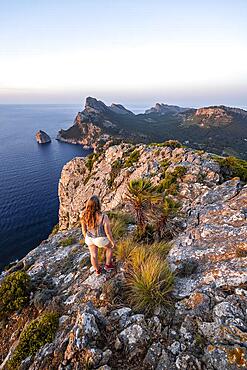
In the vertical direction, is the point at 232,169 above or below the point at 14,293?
above

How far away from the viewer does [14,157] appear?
4555 inches

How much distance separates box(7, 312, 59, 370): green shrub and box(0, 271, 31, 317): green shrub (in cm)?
176

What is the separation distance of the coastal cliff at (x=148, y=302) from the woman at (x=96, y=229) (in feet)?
1.71

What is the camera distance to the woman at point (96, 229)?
6.95 meters

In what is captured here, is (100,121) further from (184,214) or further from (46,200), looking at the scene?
(184,214)

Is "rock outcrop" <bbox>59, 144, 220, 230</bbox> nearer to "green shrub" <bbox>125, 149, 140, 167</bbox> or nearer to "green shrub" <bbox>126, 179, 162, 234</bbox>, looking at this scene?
"green shrub" <bbox>125, 149, 140, 167</bbox>

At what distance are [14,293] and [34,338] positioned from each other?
2458 mm

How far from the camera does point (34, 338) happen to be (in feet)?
17.7

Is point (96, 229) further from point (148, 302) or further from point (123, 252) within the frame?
point (148, 302)

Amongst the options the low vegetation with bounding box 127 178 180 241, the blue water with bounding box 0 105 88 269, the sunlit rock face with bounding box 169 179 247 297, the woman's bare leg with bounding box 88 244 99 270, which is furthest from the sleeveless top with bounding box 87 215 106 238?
the blue water with bounding box 0 105 88 269

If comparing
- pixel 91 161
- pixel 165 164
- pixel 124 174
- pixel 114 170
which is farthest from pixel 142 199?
pixel 91 161

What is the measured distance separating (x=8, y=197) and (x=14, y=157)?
4761cm

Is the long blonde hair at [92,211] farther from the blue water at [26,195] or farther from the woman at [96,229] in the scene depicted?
the blue water at [26,195]

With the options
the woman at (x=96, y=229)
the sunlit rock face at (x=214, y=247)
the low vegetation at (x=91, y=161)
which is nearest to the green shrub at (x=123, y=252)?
the woman at (x=96, y=229)
